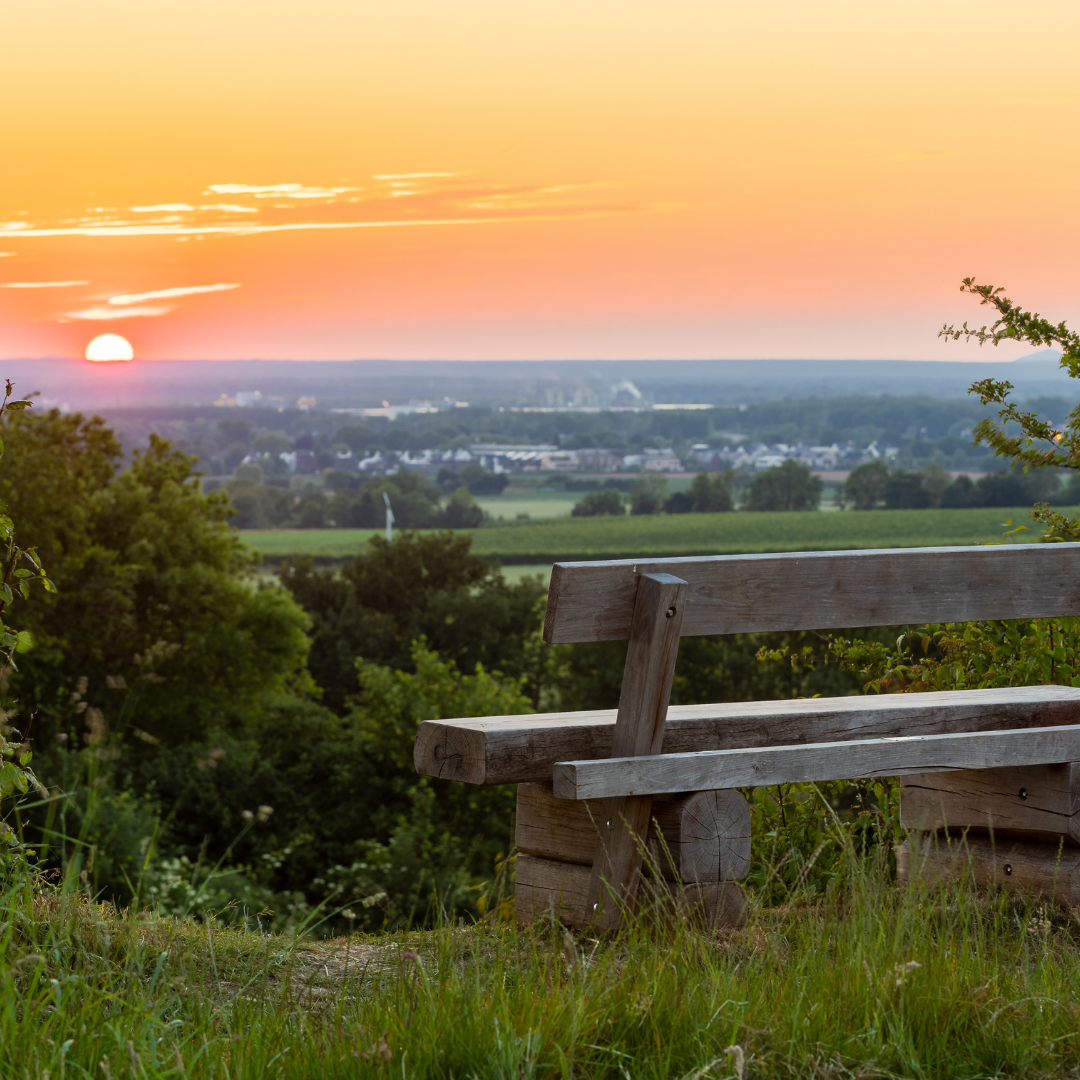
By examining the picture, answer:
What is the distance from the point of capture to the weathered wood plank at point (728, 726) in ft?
10.5

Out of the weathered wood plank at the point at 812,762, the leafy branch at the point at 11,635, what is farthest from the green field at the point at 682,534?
the leafy branch at the point at 11,635

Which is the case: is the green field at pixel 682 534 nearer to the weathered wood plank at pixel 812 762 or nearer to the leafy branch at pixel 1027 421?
the leafy branch at pixel 1027 421

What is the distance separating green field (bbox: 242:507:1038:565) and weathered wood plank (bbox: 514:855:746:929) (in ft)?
201

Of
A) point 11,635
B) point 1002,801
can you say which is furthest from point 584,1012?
point 1002,801

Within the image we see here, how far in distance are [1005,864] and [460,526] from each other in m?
90.0

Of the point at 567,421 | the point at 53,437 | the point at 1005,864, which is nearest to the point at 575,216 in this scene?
the point at 567,421

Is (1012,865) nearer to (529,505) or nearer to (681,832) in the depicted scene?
(681,832)

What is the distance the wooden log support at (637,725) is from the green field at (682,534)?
6147 centimetres

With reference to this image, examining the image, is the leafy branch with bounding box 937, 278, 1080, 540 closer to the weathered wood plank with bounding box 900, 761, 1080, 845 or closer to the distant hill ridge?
the weathered wood plank with bounding box 900, 761, 1080, 845

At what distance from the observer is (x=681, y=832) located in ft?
10.8

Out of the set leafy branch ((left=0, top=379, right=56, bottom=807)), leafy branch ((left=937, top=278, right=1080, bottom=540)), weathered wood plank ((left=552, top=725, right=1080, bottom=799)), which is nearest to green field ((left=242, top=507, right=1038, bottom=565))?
leafy branch ((left=937, top=278, right=1080, bottom=540))

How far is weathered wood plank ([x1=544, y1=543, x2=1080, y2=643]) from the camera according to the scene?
3105 millimetres

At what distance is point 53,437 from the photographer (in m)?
32.3

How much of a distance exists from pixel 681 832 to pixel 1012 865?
3.74ft
